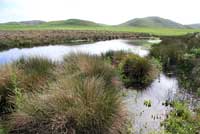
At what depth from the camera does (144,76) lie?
33.7ft

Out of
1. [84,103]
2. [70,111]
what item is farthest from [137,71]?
[70,111]

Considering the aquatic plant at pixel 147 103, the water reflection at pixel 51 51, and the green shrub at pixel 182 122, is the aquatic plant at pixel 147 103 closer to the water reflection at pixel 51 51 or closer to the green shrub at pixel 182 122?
the green shrub at pixel 182 122

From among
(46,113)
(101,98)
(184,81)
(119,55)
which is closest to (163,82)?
(184,81)

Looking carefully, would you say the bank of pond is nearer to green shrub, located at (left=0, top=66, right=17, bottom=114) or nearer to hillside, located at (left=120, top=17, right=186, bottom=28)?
green shrub, located at (left=0, top=66, right=17, bottom=114)

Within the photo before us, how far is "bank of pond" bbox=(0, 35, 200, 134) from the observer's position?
469 centimetres

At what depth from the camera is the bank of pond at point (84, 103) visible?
4.69 meters

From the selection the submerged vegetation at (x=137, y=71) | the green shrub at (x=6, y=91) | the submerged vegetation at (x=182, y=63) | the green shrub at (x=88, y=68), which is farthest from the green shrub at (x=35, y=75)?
the submerged vegetation at (x=182, y=63)

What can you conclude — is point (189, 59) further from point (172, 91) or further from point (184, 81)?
point (172, 91)

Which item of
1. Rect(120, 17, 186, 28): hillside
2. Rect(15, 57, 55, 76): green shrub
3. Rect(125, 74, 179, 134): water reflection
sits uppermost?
Rect(120, 17, 186, 28): hillside

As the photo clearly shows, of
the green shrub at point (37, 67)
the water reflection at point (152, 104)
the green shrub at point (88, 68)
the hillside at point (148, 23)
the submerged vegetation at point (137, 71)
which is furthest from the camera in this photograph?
the hillside at point (148, 23)

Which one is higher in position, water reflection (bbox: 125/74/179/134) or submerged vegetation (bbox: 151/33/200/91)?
submerged vegetation (bbox: 151/33/200/91)

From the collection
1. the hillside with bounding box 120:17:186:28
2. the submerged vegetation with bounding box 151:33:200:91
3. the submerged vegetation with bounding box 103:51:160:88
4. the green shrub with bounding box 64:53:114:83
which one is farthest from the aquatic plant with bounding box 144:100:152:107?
the hillside with bounding box 120:17:186:28

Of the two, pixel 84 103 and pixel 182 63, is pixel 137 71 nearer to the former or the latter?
pixel 182 63

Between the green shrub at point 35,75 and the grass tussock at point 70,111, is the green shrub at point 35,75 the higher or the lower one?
the higher one
